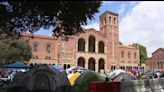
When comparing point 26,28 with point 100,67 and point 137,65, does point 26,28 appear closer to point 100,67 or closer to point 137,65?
point 100,67

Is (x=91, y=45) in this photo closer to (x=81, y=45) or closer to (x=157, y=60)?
(x=81, y=45)

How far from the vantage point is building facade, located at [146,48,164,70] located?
106125 mm

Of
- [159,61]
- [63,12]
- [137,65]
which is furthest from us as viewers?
[159,61]

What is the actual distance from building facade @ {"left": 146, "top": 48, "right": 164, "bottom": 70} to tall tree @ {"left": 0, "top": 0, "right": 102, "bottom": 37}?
9660 centimetres

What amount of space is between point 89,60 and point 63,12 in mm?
60573

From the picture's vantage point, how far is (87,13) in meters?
11.1

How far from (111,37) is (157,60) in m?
42.4

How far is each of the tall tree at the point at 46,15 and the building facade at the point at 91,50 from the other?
4536 cm

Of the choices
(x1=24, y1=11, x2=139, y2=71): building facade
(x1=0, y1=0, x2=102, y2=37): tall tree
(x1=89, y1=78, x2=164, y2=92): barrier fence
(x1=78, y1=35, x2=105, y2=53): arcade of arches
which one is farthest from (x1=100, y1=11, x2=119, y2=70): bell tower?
(x1=0, y1=0, x2=102, y2=37): tall tree

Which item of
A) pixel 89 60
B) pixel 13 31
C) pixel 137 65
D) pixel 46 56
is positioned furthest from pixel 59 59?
pixel 13 31

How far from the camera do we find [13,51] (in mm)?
42625

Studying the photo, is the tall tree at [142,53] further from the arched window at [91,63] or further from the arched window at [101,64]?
the arched window at [91,63]

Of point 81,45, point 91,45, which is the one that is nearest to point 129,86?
point 81,45

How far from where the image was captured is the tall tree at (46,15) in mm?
9734
